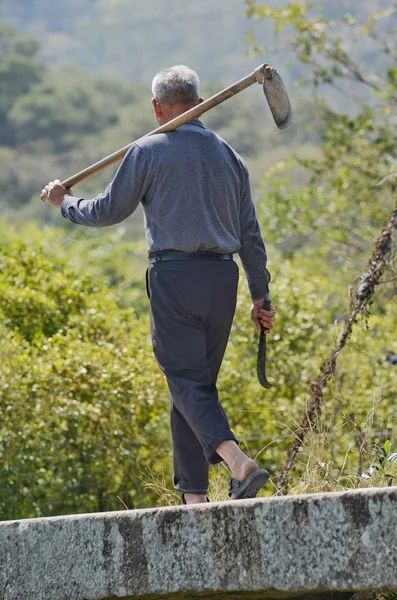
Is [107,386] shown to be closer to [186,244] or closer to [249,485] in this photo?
[186,244]

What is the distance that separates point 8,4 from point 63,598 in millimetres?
161578

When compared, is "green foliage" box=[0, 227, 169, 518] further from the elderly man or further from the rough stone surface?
the rough stone surface

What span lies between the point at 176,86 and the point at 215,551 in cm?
200

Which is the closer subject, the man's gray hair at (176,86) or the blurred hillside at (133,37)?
the man's gray hair at (176,86)

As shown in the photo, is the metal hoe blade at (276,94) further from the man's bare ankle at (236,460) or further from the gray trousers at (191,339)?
the man's bare ankle at (236,460)

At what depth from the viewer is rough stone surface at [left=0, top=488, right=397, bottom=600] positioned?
362 cm

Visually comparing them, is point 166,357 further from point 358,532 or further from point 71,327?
point 71,327

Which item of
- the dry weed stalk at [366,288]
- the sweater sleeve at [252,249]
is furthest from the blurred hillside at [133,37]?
the sweater sleeve at [252,249]

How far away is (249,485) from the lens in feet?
14.7

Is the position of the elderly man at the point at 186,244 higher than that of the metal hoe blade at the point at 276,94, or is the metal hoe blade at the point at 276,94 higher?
the metal hoe blade at the point at 276,94

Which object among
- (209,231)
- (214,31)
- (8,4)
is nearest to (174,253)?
(209,231)

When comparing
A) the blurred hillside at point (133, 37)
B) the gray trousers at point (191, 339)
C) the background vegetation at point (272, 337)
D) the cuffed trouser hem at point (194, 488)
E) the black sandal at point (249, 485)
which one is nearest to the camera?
the black sandal at point (249, 485)

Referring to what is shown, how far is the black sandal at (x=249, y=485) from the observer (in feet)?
14.7

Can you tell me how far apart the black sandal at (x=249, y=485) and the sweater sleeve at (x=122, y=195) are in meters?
1.14
